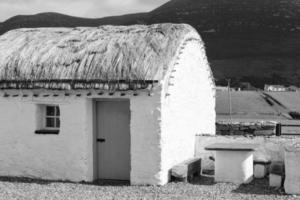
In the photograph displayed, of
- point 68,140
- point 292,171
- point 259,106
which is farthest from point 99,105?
point 259,106

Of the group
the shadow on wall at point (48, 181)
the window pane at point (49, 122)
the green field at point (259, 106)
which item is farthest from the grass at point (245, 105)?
the shadow on wall at point (48, 181)

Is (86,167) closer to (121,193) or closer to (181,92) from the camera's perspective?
(121,193)

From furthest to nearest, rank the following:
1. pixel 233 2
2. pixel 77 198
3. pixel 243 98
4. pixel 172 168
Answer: pixel 233 2
pixel 243 98
pixel 172 168
pixel 77 198

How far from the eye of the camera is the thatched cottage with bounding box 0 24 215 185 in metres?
11.2

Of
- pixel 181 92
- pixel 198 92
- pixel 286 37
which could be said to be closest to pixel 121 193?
pixel 181 92

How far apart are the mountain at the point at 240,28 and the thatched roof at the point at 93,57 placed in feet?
154

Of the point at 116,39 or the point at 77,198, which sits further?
the point at 116,39

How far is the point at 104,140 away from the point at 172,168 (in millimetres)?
1684

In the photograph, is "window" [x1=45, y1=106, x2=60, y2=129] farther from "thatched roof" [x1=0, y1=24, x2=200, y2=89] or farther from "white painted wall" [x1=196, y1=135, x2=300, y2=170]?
"white painted wall" [x1=196, y1=135, x2=300, y2=170]

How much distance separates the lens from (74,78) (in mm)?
11508

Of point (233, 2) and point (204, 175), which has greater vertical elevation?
point (233, 2)

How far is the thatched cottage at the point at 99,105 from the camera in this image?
36.7ft

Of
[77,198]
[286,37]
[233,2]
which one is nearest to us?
[77,198]

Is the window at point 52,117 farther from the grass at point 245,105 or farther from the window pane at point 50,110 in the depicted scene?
the grass at point 245,105
